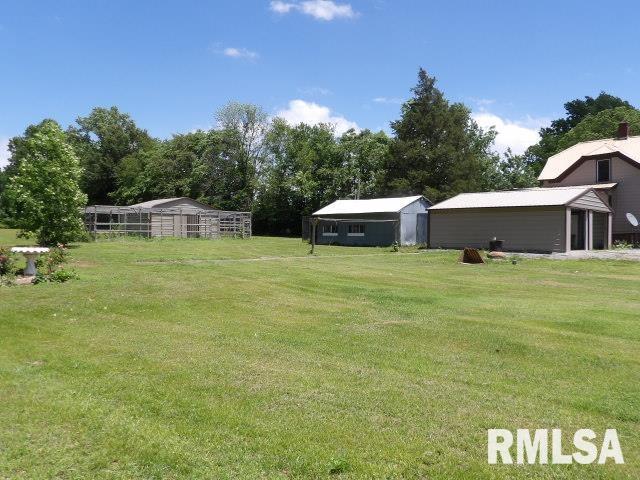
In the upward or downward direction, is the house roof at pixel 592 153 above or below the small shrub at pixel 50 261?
above

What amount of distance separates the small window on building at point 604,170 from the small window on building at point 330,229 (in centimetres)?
1941

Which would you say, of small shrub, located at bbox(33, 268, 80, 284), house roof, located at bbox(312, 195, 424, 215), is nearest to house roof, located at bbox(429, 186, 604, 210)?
A: house roof, located at bbox(312, 195, 424, 215)

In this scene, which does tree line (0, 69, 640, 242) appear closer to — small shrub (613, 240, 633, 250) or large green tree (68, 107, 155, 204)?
large green tree (68, 107, 155, 204)

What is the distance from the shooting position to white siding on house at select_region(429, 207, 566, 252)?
93.6ft

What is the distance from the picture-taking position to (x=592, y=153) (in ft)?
124

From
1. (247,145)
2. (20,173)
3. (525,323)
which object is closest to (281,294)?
(525,323)

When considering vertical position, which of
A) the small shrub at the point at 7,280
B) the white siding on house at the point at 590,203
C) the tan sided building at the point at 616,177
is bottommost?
the small shrub at the point at 7,280

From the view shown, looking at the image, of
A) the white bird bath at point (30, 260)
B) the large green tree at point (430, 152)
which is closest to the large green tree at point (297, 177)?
the large green tree at point (430, 152)

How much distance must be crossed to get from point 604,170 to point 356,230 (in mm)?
18130

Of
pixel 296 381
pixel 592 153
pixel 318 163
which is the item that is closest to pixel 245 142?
pixel 318 163

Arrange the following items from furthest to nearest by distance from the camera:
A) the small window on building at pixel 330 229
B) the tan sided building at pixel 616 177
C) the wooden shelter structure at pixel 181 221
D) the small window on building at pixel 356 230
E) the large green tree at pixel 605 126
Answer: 1. the large green tree at pixel 605 126
2. the wooden shelter structure at pixel 181 221
3. the small window on building at pixel 330 229
4. the small window on building at pixel 356 230
5. the tan sided building at pixel 616 177

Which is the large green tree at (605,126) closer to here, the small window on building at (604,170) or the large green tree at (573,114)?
the large green tree at (573,114)

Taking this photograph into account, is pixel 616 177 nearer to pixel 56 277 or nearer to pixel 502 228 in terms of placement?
pixel 502 228

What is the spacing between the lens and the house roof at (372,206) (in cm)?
3772
